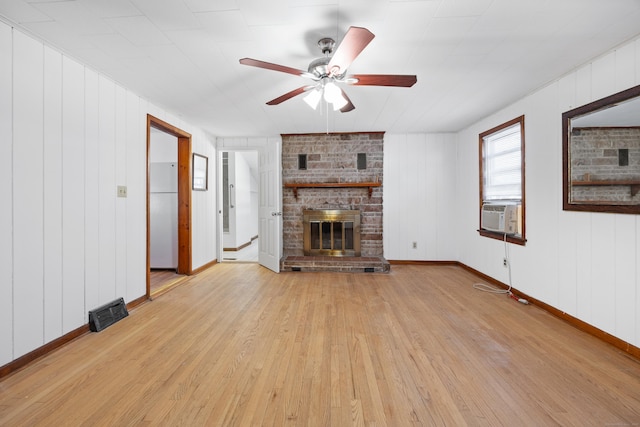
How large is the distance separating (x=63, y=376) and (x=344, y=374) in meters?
1.82

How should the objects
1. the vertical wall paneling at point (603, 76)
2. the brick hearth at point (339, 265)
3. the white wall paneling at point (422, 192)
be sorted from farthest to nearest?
the white wall paneling at point (422, 192) → the brick hearth at point (339, 265) → the vertical wall paneling at point (603, 76)

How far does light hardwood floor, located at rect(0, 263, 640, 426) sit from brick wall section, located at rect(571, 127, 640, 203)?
1.18 meters

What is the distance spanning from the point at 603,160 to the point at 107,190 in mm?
4366

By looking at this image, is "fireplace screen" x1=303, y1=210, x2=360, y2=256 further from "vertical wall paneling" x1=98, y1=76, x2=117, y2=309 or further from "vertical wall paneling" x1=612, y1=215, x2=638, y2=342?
"vertical wall paneling" x1=612, y1=215, x2=638, y2=342

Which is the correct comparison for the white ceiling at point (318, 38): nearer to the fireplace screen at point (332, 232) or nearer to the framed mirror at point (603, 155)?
the framed mirror at point (603, 155)

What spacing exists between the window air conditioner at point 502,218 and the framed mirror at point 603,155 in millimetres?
755

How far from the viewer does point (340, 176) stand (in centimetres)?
494

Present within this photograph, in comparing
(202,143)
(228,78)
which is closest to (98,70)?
(228,78)

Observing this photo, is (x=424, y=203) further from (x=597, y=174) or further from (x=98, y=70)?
(x=98, y=70)

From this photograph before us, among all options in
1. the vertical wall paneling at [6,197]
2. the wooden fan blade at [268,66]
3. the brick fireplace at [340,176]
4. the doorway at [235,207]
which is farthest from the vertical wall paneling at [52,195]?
the doorway at [235,207]

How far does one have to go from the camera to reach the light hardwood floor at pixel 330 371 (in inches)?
58.1

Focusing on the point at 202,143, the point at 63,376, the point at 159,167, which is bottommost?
the point at 63,376

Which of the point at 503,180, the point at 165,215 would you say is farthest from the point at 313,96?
the point at 165,215

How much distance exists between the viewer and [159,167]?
4516 mm
